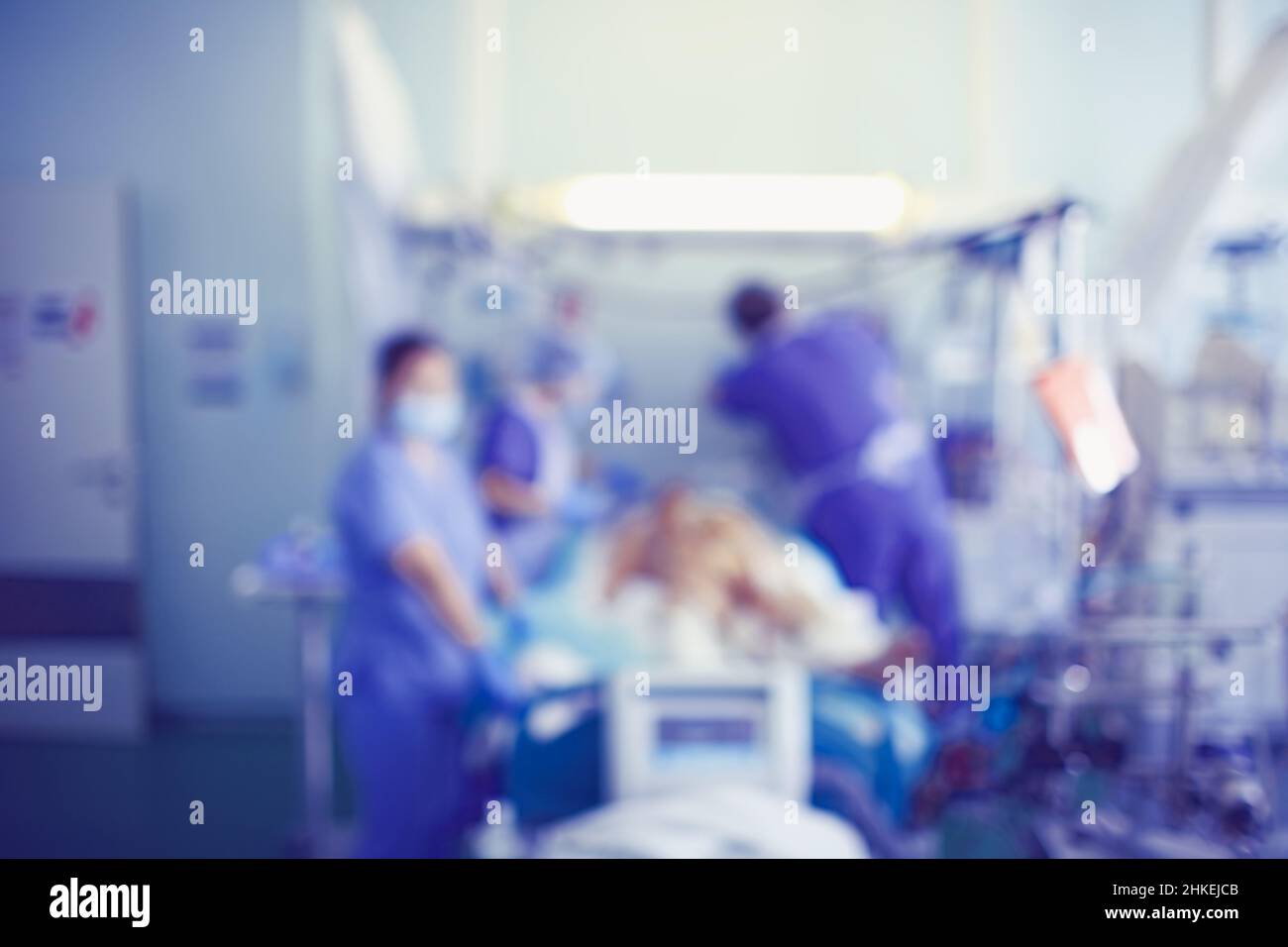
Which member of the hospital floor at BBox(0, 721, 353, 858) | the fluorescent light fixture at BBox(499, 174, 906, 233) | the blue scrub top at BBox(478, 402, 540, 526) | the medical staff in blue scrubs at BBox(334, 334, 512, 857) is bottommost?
the hospital floor at BBox(0, 721, 353, 858)

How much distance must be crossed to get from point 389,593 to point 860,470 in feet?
3.51

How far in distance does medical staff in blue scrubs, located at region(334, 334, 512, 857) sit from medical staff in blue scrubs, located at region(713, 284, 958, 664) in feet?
2.74

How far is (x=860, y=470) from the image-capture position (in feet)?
7.71

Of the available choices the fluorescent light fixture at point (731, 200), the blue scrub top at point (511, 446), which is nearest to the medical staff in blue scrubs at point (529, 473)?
the blue scrub top at point (511, 446)

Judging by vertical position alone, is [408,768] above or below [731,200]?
below

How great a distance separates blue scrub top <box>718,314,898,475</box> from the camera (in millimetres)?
2357

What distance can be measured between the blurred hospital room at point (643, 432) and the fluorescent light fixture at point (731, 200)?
1 centimetres

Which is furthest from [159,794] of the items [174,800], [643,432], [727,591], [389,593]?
[643,432]

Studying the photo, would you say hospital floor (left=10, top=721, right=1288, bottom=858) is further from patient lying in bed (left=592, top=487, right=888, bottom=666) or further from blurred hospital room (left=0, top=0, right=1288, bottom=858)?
patient lying in bed (left=592, top=487, right=888, bottom=666)

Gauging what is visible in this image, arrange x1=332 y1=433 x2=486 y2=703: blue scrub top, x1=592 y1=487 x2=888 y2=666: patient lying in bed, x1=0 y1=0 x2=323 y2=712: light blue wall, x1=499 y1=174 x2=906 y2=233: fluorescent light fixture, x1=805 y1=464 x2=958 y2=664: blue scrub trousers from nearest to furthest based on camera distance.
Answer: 1. x1=332 y1=433 x2=486 y2=703: blue scrub top
2. x1=592 y1=487 x2=888 y2=666: patient lying in bed
3. x1=499 y1=174 x2=906 y2=233: fluorescent light fixture
4. x1=805 y1=464 x2=958 y2=664: blue scrub trousers
5. x1=0 y1=0 x2=323 y2=712: light blue wall

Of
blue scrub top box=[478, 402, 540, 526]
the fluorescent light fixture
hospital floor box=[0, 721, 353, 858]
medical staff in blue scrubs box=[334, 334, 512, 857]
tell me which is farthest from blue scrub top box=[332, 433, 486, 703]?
blue scrub top box=[478, 402, 540, 526]

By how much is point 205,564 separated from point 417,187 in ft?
4.54

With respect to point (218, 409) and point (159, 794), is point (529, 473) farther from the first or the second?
point (159, 794)
